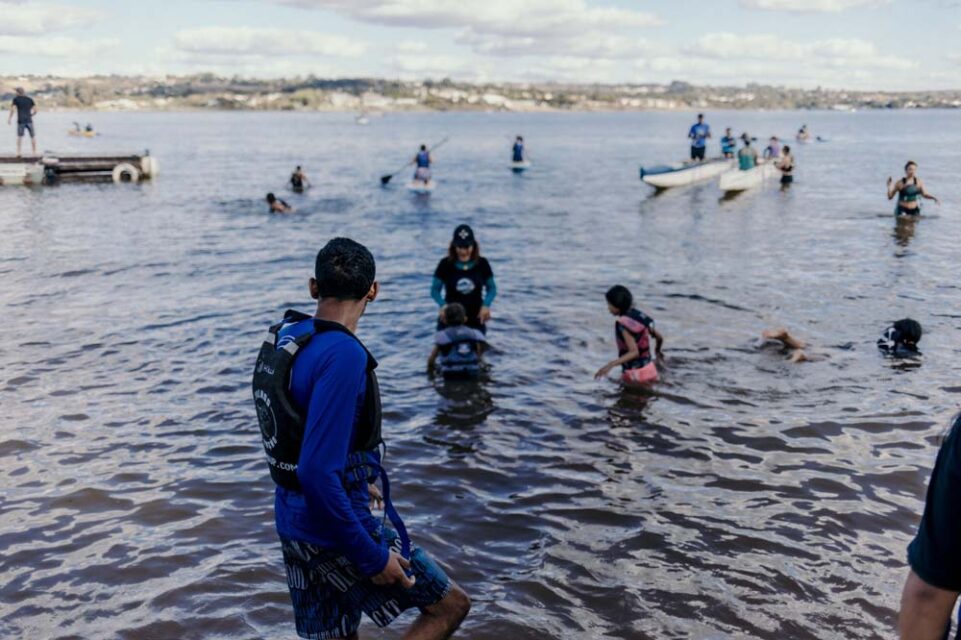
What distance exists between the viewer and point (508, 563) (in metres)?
7.02

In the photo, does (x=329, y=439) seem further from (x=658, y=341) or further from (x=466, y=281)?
(x=658, y=341)

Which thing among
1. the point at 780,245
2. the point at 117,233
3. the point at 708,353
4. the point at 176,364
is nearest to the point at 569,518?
the point at 708,353

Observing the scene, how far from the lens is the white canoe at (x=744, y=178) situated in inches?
1403

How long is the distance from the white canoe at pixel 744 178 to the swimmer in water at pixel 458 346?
88.5 feet

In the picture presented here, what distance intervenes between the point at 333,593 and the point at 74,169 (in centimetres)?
4288

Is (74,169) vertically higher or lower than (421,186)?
higher

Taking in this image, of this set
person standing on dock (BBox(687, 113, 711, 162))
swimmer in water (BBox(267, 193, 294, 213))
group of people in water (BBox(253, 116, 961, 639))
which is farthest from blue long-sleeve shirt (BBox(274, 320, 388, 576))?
person standing on dock (BBox(687, 113, 711, 162))

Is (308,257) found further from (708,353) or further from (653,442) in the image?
(653,442)

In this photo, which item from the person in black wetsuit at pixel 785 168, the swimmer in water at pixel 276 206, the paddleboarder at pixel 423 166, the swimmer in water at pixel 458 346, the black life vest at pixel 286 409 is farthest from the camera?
the person in black wetsuit at pixel 785 168

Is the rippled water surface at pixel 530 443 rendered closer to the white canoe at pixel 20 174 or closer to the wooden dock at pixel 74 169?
the white canoe at pixel 20 174

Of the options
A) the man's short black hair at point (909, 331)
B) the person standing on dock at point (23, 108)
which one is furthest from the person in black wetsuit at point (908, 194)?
the person standing on dock at point (23, 108)

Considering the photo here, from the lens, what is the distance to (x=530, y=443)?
973cm

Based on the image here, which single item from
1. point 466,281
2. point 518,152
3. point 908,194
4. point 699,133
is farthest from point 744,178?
point 466,281

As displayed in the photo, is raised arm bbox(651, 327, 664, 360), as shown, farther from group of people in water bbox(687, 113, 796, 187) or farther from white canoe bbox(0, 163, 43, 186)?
white canoe bbox(0, 163, 43, 186)
